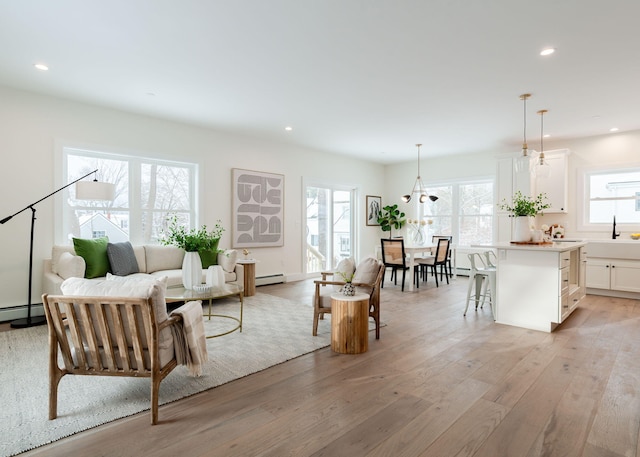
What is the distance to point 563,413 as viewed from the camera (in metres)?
2.19

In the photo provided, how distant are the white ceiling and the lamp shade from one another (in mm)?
1112

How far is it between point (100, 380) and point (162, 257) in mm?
2685

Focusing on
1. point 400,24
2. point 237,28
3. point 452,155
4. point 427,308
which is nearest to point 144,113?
point 237,28

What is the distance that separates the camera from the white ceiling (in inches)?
104

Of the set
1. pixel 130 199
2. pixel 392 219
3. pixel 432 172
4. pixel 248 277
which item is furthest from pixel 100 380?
pixel 432 172

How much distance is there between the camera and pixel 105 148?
191 inches

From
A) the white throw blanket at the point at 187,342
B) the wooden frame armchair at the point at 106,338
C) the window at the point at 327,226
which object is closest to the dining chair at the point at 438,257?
the window at the point at 327,226

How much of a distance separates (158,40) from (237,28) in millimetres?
738

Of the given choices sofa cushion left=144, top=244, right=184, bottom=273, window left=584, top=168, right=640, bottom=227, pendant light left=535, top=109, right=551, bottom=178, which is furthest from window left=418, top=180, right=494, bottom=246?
sofa cushion left=144, top=244, right=184, bottom=273

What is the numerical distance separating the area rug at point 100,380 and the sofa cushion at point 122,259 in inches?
37.9

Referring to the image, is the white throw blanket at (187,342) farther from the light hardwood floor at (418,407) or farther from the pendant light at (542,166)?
the pendant light at (542,166)

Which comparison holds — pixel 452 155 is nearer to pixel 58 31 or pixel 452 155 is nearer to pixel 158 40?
pixel 158 40

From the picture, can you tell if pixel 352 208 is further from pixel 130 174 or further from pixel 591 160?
pixel 130 174

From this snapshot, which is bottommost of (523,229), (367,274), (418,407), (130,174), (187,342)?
(418,407)
